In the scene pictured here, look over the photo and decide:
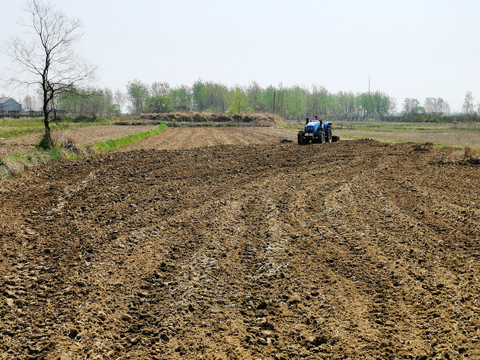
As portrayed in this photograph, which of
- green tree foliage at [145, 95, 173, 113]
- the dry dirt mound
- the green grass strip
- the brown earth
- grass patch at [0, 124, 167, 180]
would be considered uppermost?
green tree foliage at [145, 95, 173, 113]

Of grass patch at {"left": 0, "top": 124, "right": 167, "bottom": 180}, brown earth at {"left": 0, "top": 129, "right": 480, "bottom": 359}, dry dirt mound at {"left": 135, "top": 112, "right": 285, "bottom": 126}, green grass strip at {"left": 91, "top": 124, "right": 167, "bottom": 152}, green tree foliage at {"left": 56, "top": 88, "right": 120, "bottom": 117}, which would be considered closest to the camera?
brown earth at {"left": 0, "top": 129, "right": 480, "bottom": 359}

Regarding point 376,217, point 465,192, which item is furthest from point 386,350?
point 465,192

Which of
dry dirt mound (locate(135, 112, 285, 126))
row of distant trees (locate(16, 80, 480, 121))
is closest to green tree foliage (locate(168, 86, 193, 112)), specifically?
row of distant trees (locate(16, 80, 480, 121))

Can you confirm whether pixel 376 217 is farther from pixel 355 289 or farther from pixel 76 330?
pixel 76 330

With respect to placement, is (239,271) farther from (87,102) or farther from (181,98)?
(181,98)

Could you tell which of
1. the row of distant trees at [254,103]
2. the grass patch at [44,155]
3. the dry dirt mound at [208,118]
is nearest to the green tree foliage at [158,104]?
the row of distant trees at [254,103]

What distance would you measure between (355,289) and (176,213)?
5049mm

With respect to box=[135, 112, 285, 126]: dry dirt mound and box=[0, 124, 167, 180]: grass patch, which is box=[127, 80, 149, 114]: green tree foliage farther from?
box=[0, 124, 167, 180]: grass patch

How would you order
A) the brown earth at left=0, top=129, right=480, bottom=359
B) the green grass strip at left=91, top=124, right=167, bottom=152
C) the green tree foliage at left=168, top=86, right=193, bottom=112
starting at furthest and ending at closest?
1. the green tree foliage at left=168, top=86, right=193, bottom=112
2. the green grass strip at left=91, top=124, right=167, bottom=152
3. the brown earth at left=0, top=129, right=480, bottom=359

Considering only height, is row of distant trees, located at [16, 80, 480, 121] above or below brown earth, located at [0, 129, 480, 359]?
above

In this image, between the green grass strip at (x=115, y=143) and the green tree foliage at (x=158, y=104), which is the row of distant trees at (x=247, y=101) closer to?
the green tree foliage at (x=158, y=104)

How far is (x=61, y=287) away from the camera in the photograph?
18.1ft

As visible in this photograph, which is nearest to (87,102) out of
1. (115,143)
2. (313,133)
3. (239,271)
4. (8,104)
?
(115,143)

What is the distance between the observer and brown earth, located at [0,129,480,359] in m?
4.35
